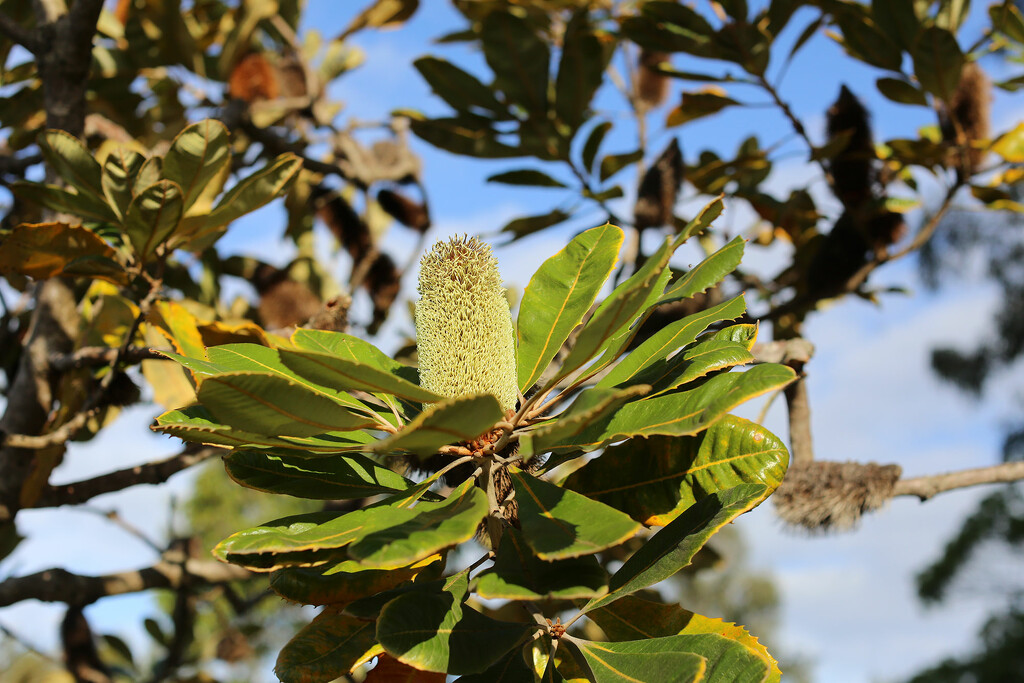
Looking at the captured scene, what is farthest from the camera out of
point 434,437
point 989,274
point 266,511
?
point 989,274

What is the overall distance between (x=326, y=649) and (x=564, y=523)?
391 millimetres

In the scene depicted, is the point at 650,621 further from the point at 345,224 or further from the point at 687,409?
the point at 345,224

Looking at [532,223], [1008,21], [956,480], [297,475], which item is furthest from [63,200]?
[1008,21]

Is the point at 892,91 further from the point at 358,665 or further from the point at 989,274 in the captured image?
the point at 989,274

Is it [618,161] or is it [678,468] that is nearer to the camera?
[678,468]

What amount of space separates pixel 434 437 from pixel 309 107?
2.58m

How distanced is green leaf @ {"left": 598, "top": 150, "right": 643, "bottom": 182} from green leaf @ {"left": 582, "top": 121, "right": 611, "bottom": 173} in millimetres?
37

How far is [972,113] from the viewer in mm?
2467

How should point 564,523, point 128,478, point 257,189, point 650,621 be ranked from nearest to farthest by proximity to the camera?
point 564,523 < point 650,621 < point 257,189 < point 128,478

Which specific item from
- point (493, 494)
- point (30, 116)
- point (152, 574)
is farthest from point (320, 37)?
point (493, 494)

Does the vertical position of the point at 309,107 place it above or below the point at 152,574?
above

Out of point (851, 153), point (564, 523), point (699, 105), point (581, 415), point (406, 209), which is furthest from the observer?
point (406, 209)

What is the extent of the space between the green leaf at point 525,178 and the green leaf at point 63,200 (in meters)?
1.08

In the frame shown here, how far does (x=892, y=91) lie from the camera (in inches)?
90.8
